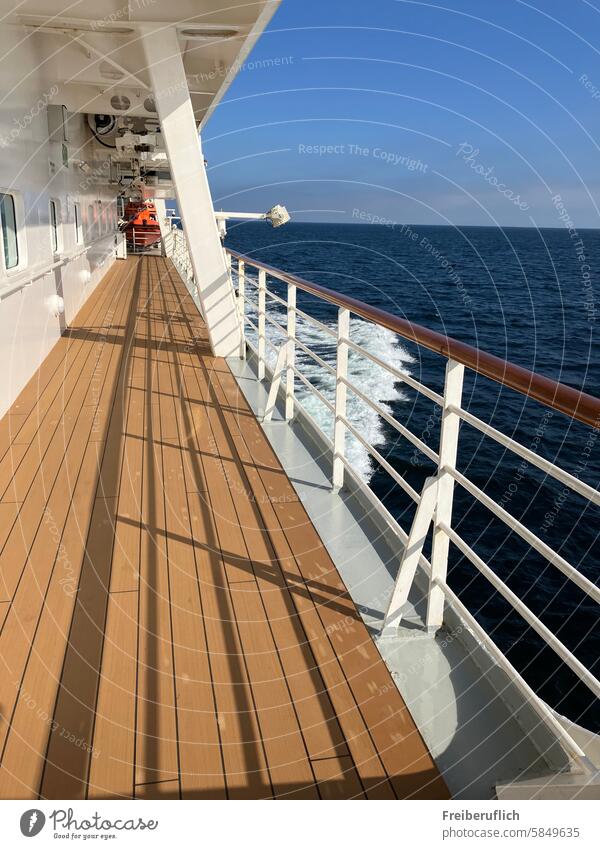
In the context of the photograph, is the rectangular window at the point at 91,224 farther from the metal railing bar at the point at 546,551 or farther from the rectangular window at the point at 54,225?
the metal railing bar at the point at 546,551

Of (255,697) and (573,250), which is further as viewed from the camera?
(573,250)

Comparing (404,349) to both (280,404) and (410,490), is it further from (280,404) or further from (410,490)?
(410,490)

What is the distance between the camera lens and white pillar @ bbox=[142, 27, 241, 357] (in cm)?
368

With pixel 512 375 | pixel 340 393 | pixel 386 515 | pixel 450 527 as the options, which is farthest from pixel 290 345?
pixel 512 375

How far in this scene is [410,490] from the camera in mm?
1610

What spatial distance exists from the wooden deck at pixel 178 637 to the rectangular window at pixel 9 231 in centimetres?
113

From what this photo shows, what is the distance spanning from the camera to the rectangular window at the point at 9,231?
132 inches

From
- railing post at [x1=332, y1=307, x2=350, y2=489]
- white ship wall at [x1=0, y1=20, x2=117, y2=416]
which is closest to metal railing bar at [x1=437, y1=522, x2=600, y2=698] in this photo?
railing post at [x1=332, y1=307, x2=350, y2=489]

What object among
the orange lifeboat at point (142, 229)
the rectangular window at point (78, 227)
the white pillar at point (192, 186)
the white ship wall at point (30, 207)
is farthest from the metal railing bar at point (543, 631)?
the orange lifeboat at point (142, 229)

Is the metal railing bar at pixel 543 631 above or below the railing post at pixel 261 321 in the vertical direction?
below

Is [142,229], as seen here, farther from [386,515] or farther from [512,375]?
[512,375]

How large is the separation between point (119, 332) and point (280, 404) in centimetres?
240
